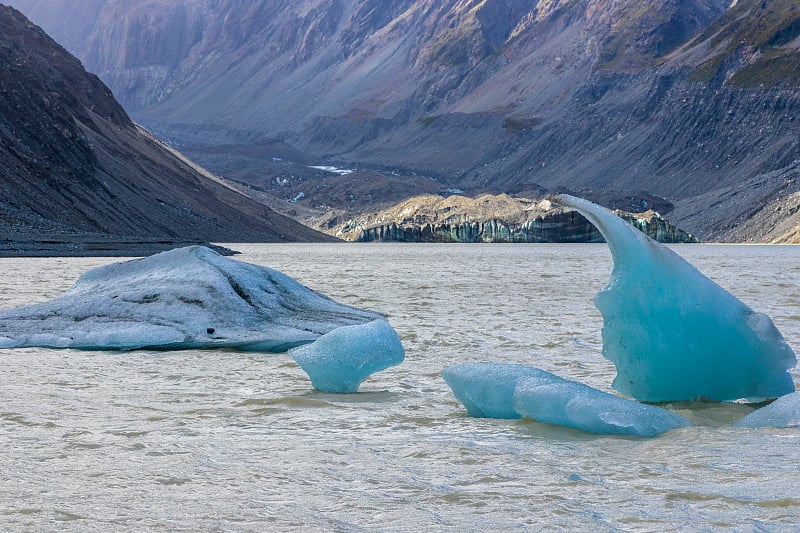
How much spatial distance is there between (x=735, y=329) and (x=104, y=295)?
30.1 ft

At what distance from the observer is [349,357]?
9.88 meters

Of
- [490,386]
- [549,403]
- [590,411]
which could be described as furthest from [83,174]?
[590,411]

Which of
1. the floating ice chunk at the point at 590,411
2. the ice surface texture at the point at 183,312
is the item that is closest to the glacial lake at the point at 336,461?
the floating ice chunk at the point at 590,411

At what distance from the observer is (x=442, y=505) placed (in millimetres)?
5988

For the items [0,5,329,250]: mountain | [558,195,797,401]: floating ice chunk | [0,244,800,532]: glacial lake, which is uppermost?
[0,5,329,250]: mountain

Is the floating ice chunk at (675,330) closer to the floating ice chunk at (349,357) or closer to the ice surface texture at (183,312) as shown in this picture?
the floating ice chunk at (349,357)

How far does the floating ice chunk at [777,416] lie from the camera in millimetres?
8008

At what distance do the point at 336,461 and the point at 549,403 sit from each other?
6.28 ft

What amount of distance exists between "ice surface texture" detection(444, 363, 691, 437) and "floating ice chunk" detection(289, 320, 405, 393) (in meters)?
1.12

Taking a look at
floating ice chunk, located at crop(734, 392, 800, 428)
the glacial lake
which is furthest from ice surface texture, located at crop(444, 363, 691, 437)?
floating ice chunk, located at crop(734, 392, 800, 428)

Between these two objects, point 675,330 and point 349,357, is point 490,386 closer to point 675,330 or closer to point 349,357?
point 675,330

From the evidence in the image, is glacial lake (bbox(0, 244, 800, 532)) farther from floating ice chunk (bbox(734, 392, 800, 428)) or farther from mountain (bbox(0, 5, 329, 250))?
mountain (bbox(0, 5, 329, 250))

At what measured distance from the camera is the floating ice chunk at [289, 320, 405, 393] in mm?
9875

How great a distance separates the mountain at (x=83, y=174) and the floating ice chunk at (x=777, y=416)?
54.2 meters
